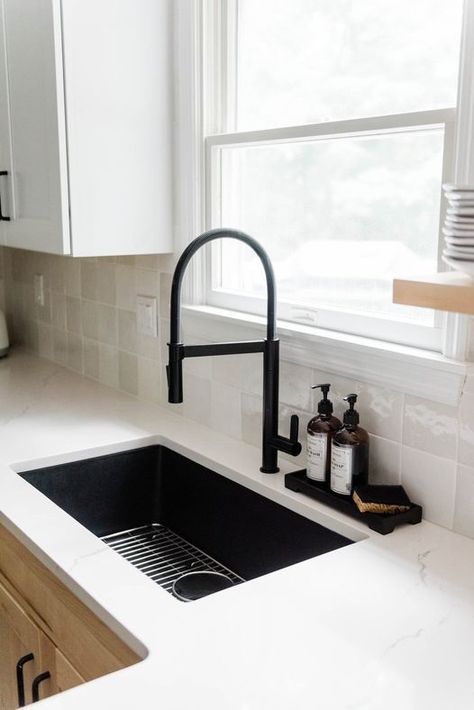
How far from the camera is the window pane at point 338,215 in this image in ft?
4.63

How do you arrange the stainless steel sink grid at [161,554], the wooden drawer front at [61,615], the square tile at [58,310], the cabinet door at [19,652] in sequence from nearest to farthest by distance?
the wooden drawer front at [61,615] < the cabinet door at [19,652] < the stainless steel sink grid at [161,554] < the square tile at [58,310]

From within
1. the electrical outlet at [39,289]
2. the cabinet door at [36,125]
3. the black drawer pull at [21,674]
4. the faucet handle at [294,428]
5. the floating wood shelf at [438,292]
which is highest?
the cabinet door at [36,125]

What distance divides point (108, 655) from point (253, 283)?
100 centimetres

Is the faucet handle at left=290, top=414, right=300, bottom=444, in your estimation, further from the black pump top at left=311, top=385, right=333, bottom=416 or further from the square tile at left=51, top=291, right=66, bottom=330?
the square tile at left=51, top=291, right=66, bottom=330

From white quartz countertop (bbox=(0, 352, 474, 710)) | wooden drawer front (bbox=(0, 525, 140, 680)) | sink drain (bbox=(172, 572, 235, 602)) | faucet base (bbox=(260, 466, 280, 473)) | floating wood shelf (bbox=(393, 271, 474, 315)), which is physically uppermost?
floating wood shelf (bbox=(393, 271, 474, 315))

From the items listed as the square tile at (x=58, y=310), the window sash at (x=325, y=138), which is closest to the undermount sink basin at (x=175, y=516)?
the window sash at (x=325, y=138)

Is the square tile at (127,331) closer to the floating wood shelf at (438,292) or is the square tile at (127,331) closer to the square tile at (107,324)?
the square tile at (107,324)

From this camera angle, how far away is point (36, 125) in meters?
1.86

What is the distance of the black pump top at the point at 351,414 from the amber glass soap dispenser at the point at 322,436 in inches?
2.4

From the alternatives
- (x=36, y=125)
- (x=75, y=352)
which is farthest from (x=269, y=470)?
(x=75, y=352)

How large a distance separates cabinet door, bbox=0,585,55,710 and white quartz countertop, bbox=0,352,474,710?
7.4 inches

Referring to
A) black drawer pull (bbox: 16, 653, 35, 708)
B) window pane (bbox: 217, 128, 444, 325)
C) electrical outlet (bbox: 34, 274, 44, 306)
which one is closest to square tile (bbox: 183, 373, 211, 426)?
window pane (bbox: 217, 128, 444, 325)

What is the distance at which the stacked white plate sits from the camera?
2.95 ft

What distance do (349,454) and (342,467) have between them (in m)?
0.03
